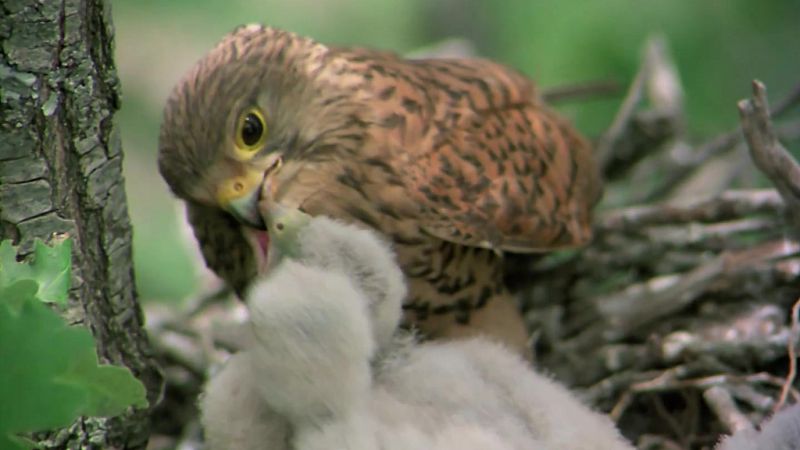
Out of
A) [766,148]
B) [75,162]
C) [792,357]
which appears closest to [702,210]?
[766,148]

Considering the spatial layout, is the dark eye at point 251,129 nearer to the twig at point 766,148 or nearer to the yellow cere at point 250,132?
Answer: the yellow cere at point 250,132

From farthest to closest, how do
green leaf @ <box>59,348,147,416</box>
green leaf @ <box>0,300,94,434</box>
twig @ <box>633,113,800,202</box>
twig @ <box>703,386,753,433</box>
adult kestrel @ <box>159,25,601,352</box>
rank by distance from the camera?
1. twig @ <box>633,113,800,202</box>
2. adult kestrel @ <box>159,25,601,352</box>
3. twig @ <box>703,386,753,433</box>
4. green leaf @ <box>59,348,147,416</box>
5. green leaf @ <box>0,300,94,434</box>

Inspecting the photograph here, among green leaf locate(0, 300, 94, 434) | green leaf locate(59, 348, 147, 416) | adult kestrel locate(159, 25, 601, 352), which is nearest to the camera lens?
green leaf locate(0, 300, 94, 434)

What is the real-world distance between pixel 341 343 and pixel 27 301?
1.97 feet

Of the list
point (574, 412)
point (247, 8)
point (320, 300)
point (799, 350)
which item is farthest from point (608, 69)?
point (320, 300)

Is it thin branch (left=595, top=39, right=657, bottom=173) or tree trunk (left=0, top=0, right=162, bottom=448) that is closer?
tree trunk (left=0, top=0, right=162, bottom=448)

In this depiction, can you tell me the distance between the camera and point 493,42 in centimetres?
498

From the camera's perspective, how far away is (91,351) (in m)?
1.30

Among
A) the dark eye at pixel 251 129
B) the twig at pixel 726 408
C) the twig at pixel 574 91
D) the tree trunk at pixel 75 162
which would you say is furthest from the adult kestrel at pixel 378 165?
the twig at pixel 574 91

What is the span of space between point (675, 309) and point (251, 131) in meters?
1.10

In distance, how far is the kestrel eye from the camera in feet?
7.37

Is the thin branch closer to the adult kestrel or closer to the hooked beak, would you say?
the adult kestrel

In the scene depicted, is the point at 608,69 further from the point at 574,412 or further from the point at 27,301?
the point at 27,301

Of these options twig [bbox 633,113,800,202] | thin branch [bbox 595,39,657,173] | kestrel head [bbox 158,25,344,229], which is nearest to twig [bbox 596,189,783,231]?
twig [bbox 633,113,800,202]
